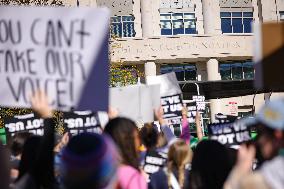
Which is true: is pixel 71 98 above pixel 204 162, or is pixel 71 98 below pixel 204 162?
above

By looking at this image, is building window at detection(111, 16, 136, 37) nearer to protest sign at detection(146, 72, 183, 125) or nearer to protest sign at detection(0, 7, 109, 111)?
protest sign at detection(146, 72, 183, 125)

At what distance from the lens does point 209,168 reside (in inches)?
131

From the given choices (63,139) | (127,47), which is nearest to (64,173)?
(63,139)

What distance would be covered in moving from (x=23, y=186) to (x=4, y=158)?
9.1 inches

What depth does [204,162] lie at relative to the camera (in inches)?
131

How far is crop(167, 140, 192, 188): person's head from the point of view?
419 centimetres

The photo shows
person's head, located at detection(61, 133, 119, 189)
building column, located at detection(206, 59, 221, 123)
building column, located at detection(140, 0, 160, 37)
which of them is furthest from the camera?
building column, located at detection(140, 0, 160, 37)

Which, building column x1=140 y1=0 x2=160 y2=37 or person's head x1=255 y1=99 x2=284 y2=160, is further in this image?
building column x1=140 y1=0 x2=160 y2=37

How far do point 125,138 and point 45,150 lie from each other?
0.53 meters

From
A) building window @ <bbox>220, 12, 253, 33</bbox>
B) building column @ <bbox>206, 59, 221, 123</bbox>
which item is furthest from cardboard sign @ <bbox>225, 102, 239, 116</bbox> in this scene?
building window @ <bbox>220, 12, 253, 33</bbox>

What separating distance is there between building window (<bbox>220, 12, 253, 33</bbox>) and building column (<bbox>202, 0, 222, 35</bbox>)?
0.58 meters

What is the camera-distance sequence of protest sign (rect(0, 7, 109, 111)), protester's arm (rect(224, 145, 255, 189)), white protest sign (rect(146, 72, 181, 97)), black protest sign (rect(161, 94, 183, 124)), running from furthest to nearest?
white protest sign (rect(146, 72, 181, 97)) → black protest sign (rect(161, 94, 183, 124)) → protest sign (rect(0, 7, 109, 111)) → protester's arm (rect(224, 145, 255, 189))

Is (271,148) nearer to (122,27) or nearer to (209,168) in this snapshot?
(209,168)

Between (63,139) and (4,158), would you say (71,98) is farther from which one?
(63,139)
